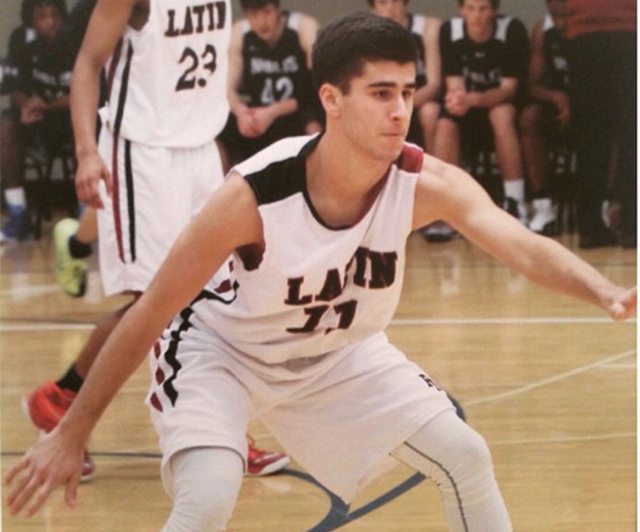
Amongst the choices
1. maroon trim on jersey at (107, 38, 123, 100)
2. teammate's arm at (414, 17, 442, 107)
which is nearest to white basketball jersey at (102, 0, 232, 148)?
maroon trim on jersey at (107, 38, 123, 100)

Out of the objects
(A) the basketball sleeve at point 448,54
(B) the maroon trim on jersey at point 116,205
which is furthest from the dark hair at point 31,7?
(B) the maroon trim on jersey at point 116,205

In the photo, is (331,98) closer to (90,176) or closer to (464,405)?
(90,176)

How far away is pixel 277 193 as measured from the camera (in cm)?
344

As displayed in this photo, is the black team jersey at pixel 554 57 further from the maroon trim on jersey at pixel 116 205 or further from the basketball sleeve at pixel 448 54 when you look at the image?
the maroon trim on jersey at pixel 116 205

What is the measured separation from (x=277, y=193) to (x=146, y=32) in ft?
6.33

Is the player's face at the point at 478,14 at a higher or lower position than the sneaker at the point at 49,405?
higher

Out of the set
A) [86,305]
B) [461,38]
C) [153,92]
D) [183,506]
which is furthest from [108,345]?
[461,38]

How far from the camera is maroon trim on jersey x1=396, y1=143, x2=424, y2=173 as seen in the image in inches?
139

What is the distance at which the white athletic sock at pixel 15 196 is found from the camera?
→ 10.1m

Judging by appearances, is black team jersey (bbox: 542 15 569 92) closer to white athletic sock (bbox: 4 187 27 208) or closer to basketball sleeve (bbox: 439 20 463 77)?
basketball sleeve (bbox: 439 20 463 77)

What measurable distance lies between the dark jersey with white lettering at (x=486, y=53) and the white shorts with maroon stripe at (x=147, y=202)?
5.10 metres

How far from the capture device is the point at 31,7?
9.92m

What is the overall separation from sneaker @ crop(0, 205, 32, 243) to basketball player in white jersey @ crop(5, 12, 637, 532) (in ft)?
22.1

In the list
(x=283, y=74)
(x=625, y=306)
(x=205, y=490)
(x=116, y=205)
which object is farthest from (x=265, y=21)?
(x=625, y=306)
